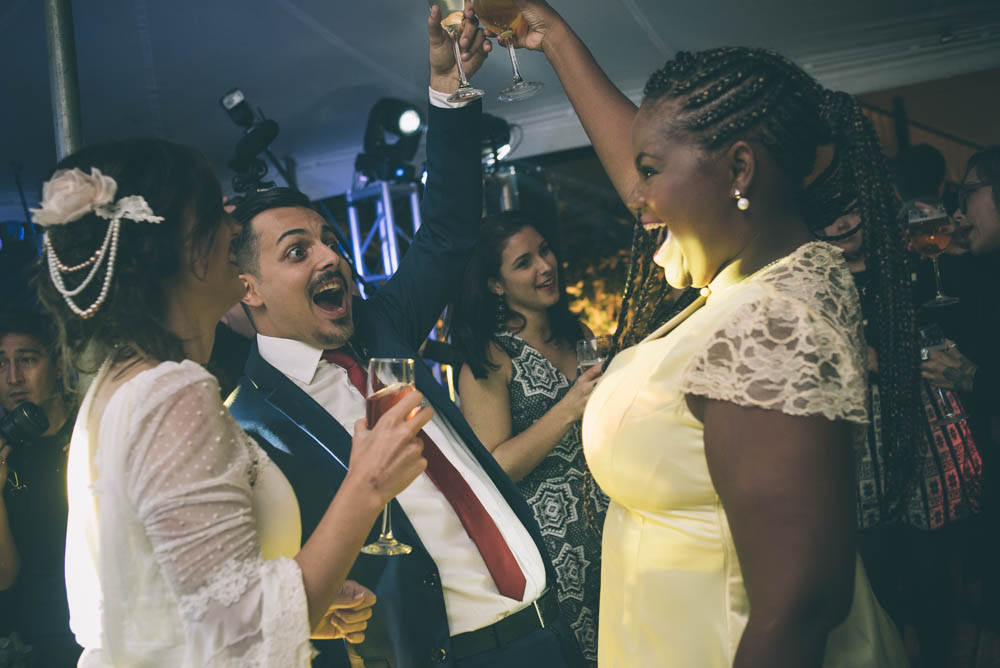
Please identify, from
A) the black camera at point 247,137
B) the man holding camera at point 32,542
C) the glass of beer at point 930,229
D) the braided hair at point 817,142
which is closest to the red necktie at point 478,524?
the braided hair at point 817,142

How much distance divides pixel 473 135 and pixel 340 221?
241 inches

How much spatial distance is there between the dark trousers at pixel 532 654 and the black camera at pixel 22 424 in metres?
1.72

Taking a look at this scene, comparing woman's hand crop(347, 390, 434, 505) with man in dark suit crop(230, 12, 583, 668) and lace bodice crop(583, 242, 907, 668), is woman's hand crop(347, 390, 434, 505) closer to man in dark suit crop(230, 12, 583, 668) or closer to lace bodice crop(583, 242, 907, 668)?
lace bodice crop(583, 242, 907, 668)

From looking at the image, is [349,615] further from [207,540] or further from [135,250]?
[135,250]

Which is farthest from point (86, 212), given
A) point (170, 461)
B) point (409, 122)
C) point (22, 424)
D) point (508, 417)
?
point (409, 122)

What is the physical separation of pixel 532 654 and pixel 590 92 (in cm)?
133

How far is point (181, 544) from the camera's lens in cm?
114

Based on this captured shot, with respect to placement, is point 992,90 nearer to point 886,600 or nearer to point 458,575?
point 886,600

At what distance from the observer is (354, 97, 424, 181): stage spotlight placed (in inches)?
215

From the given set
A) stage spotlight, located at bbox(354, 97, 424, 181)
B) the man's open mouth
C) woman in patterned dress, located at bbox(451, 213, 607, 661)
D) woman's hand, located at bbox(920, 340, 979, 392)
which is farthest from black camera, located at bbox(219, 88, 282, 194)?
woman's hand, located at bbox(920, 340, 979, 392)

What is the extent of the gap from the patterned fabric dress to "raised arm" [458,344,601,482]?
51 mm

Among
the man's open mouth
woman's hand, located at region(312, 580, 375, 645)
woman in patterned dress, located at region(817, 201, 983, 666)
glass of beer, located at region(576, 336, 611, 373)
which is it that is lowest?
woman in patterned dress, located at region(817, 201, 983, 666)

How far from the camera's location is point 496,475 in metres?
2.06

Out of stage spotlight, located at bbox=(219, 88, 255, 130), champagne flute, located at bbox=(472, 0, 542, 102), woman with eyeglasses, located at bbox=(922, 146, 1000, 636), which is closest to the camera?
champagne flute, located at bbox=(472, 0, 542, 102)
